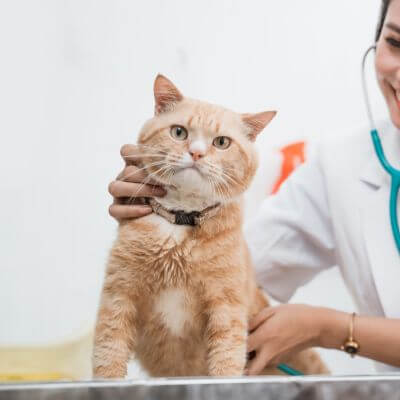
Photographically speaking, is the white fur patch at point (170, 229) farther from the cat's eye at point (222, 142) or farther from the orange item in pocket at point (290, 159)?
the orange item in pocket at point (290, 159)

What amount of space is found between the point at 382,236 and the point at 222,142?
1.66 feet

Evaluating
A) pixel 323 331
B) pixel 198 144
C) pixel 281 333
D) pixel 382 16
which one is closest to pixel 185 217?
pixel 198 144

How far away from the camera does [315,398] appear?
54cm

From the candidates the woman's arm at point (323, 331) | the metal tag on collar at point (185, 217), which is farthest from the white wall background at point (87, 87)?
the woman's arm at point (323, 331)

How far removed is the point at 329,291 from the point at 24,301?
787mm

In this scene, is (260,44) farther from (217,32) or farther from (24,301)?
(24,301)

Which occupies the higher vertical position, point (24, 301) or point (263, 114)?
point (263, 114)

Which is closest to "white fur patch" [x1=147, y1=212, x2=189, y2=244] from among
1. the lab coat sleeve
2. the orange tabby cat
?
the orange tabby cat

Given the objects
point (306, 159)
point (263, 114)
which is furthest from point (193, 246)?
point (306, 159)

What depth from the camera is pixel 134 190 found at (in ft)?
2.47

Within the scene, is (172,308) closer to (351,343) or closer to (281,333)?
(281,333)

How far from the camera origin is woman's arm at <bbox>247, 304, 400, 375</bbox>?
3.11 ft

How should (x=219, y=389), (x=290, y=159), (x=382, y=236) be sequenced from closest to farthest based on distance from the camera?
1. (x=219, y=389)
2. (x=382, y=236)
3. (x=290, y=159)

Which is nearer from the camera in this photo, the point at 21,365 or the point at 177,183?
the point at 177,183
